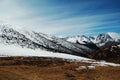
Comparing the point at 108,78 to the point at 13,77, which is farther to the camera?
the point at 108,78

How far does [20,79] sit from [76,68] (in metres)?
54.3

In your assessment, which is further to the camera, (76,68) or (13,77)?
(76,68)

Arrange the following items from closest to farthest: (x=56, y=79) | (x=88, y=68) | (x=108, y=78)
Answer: (x=56, y=79) → (x=108, y=78) → (x=88, y=68)

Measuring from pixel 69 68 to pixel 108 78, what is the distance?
88.8 ft

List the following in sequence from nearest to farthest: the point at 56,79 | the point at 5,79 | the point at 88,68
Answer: the point at 5,79 → the point at 56,79 → the point at 88,68

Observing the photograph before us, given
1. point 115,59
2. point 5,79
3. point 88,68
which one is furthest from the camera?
point 115,59

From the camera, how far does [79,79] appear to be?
66312 millimetres

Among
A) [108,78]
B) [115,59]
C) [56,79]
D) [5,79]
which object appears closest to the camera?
[5,79]

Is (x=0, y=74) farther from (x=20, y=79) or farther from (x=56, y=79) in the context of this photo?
(x=56, y=79)

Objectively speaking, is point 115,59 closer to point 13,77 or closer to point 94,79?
point 94,79

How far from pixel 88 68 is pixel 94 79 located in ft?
80.1

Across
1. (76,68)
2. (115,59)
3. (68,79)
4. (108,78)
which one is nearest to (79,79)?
(68,79)

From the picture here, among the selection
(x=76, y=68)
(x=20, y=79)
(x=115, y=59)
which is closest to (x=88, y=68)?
(x=76, y=68)

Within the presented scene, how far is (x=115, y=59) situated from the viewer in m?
200
